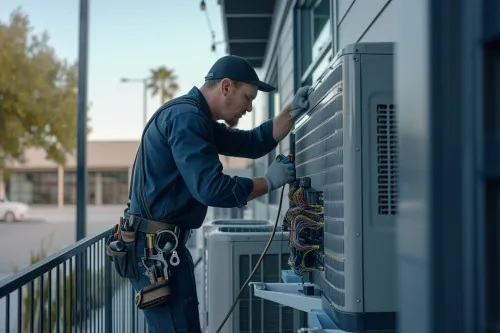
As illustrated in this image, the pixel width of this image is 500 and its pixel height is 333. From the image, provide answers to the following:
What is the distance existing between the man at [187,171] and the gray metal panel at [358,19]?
448 mm

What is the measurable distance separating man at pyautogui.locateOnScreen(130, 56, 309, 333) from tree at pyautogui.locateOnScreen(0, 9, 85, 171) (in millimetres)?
10748

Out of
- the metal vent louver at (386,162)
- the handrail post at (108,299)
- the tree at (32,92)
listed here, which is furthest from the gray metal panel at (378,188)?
the tree at (32,92)

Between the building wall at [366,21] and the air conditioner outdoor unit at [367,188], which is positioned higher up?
the building wall at [366,21]

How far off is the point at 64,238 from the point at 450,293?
69.0 ft

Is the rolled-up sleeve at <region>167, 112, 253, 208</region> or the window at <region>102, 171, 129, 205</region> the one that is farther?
the window at <region>102, 171, 129, 205</region>

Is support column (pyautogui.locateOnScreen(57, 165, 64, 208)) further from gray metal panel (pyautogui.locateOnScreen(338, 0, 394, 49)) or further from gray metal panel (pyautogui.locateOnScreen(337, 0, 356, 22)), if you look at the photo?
gray metal panel (pyautogui.locateOnScreen(338, 0, 394, 49))

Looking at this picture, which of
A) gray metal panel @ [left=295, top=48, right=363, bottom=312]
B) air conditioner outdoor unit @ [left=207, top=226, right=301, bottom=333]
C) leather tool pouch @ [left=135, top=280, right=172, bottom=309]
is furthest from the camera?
air conditioner outdoor unit @ [left=207, top=226, right=301, bottom=333]

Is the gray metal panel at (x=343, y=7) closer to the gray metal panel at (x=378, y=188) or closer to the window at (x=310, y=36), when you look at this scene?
the window at (x=310, y=36)

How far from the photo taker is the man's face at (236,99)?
2.66m

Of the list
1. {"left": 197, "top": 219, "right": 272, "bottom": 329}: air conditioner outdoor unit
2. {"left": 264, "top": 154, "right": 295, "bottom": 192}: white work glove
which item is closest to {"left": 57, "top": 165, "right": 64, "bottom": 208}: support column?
{"left": 197, "top": 219, "right": 272, "bottom": 329}: air conditioner outdoor unit

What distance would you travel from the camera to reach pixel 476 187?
2.72 ft

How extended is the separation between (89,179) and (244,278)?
124 feet

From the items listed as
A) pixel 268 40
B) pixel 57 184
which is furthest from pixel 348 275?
pixel 57 184

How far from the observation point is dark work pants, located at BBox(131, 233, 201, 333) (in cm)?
259
